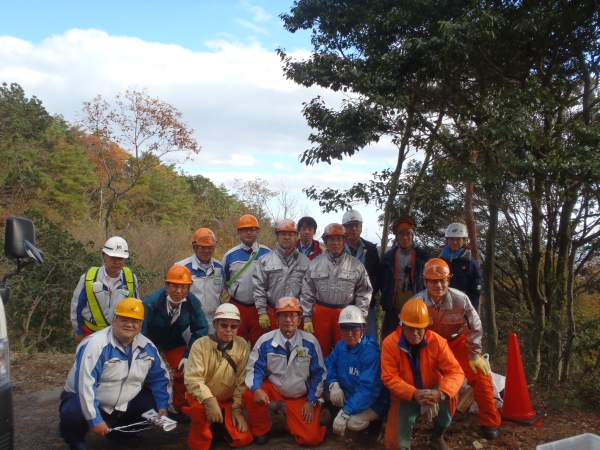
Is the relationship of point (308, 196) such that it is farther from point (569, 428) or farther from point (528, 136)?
point (569, 428)

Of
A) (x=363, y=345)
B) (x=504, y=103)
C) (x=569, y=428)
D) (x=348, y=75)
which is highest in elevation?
(x=348, y=75)

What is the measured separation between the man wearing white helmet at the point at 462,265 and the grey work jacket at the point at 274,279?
5.53 ft

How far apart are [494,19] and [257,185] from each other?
78.1ft

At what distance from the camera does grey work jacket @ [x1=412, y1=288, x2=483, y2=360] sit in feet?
14.8

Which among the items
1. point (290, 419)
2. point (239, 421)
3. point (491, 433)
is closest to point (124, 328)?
point (239, 421)

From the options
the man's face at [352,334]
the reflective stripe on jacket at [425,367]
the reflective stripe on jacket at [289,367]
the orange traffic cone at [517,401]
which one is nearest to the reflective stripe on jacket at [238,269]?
the reflective stripe on jacket at [289,367]

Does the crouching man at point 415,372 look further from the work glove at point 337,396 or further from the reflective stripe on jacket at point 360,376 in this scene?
the work glove at point 337,396

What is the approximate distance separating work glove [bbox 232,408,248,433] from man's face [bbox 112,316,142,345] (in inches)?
47.6

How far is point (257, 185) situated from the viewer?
2920 centimetres

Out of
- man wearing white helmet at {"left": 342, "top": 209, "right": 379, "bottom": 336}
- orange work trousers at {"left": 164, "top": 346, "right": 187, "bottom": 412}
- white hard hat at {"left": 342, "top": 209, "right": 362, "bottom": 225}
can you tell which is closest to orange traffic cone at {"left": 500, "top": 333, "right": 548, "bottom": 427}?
man wearing white helmet at {"left": 342, "top": 209, "right": 379, "bottom": 336}

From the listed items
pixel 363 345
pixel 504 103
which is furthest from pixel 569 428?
pixel 504 103

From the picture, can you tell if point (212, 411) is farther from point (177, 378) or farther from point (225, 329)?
point (177, 378)

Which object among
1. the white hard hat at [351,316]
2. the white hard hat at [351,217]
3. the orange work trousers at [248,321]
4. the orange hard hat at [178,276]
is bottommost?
the orange work trousers at [248,321]

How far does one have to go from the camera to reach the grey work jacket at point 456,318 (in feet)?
14.8
